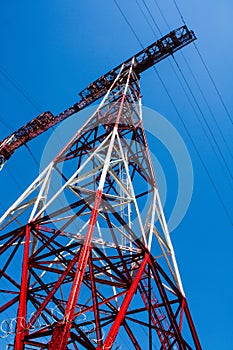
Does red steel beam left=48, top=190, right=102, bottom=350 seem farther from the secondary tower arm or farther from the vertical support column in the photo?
the secondary tower arm

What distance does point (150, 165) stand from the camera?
15820mm

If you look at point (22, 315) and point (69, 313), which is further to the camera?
point (22, 315)

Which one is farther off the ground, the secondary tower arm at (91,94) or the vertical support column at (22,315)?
the secondary tower arm at (91,94)

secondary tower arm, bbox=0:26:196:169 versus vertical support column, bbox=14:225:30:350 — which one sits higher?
secondary tower arm, bbox=0:26:196:169

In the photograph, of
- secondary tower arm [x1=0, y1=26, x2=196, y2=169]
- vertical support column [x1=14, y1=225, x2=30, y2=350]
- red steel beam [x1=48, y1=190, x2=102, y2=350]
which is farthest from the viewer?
secondary tower arm [x1=0, y1=26, x2=196, y2=169]

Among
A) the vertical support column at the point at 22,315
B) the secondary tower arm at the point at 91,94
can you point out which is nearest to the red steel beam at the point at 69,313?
the vertical support column at the point at 22,315

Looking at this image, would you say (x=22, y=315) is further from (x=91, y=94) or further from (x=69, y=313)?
(x=91, y=94)

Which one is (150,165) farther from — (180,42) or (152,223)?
(180,42)

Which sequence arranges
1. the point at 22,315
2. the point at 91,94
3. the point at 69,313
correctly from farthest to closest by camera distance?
the point at 91,94 → the point at 22,315 → the point at 69,313

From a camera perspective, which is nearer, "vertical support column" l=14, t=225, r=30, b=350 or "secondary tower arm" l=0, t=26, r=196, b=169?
"vertical support column" l=14, t=225, r=30, b=350

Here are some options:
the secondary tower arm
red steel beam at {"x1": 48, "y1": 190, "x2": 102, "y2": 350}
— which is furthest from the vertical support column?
the secondary tower arm

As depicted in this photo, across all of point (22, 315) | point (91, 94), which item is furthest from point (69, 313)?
point (91, 94)

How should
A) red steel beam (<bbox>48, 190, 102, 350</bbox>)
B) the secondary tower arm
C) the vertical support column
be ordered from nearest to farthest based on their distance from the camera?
red steel beam (<bbox>48, 190, 102, 350</bbox>), the vertical support column, the secondary tower arm

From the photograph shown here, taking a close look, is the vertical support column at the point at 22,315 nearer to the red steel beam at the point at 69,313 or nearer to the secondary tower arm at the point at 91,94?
the red steel beam at the point at 69,313
